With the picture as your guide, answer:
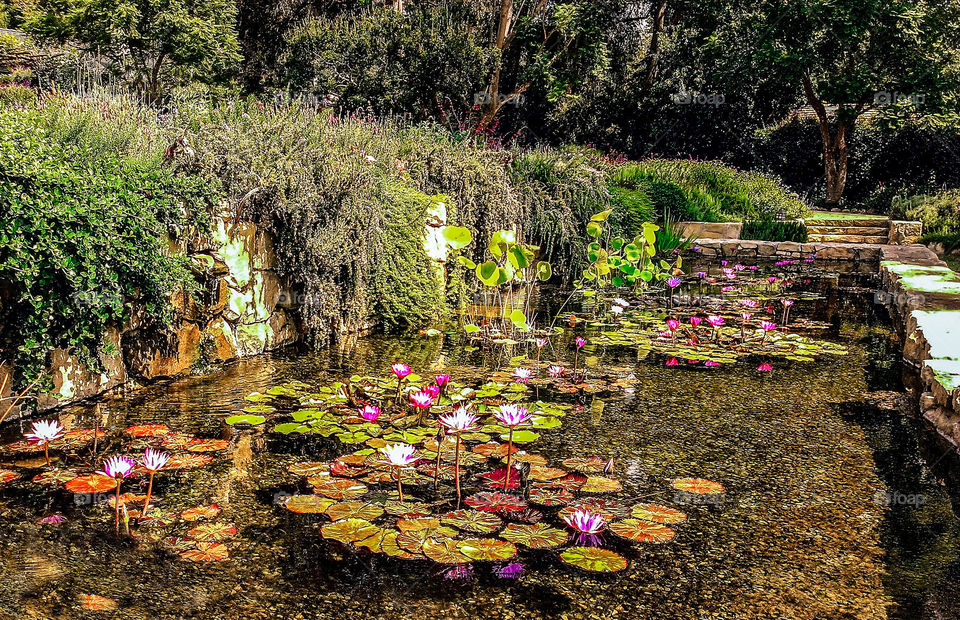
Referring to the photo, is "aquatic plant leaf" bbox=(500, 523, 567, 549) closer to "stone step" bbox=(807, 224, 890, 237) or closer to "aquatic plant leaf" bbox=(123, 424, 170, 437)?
"aquatic plant leaf" bbox=(123, 424, 170, 437)

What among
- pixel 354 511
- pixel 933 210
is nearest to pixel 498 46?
pixel 933 210

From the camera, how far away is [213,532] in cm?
248

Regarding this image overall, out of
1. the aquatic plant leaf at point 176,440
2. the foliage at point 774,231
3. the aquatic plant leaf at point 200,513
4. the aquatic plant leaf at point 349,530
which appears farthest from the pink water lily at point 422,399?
the foliage at point 774,231

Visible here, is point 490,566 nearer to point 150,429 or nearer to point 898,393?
point 150,429

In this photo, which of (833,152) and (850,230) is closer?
(850,230)

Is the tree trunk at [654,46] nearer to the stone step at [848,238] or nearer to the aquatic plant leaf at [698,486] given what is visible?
the stone step at [848,238]

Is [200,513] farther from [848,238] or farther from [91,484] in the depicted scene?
[848,238]

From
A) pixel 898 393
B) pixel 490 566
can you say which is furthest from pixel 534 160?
pixel 490 566

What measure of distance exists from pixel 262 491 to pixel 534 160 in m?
6.35

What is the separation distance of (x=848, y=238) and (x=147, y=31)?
44.8 feet

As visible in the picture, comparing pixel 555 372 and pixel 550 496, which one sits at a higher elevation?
pixel 555 372

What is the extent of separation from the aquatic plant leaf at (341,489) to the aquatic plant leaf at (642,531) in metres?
0.98

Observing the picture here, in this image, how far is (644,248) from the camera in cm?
666

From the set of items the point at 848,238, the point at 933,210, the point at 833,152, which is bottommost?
the point at 848,238
